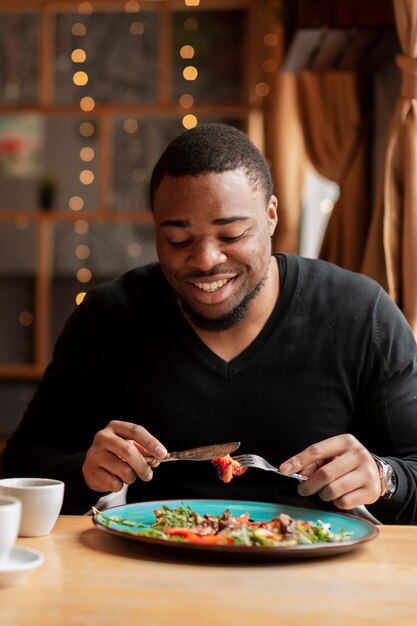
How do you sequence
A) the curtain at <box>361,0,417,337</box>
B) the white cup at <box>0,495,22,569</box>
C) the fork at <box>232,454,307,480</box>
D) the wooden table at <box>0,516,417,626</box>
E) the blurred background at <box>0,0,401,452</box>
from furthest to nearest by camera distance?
the blurred background at <box>0,0,401,452</box>, the curtain at <box>361,0,417,337</box>, the fork at <box>232,454,307,480</box>, the white cup at <box>0,495,22,569</box>, the wooden table at <box>0,516,417,626</box>

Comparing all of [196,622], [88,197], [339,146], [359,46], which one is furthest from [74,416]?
[88,197]

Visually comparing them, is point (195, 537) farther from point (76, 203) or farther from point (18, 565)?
point (76, 203)

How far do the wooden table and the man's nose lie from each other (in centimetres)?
64

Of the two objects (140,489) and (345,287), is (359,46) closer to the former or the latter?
(345,287)

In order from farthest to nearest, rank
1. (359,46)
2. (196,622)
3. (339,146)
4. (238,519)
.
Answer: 1. (339,146)
2. (359,46)
3. (238,519)
4. (196,622)

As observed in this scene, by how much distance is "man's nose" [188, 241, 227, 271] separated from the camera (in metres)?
1.81

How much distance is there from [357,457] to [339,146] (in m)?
2.52

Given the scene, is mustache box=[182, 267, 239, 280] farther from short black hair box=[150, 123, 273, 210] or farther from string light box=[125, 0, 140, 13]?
string light box=[125, 0, 140, 13]

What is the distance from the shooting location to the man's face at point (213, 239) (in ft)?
5.99

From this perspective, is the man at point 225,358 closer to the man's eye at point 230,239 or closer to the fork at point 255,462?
the man's eye at point 230,239

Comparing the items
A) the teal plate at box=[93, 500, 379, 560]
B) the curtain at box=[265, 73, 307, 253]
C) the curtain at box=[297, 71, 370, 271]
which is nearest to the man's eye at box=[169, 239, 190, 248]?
the teal plate at box=[93, 500, 379, 560]

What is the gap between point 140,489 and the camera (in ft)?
6.56

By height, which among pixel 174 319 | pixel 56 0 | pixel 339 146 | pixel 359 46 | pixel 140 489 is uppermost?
pixel 56 0

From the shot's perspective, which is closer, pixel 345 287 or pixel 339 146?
pixel 345 287
